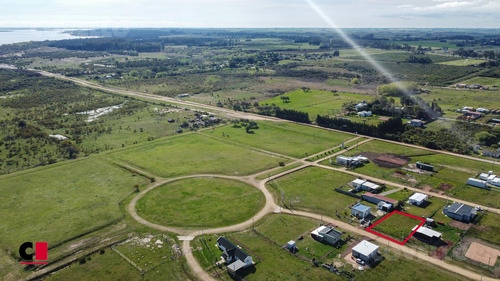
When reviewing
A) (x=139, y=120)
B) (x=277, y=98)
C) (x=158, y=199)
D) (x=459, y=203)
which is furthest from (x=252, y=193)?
(x=277, y=98)

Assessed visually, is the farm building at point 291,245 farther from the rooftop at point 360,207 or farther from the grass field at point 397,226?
the rooftop at point 360,207

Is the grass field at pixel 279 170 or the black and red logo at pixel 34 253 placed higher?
the grass field at pixel 279 170

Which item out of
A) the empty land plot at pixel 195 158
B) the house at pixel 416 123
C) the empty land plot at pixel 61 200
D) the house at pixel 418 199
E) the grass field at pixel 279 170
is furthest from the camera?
the house at pixel 416 123

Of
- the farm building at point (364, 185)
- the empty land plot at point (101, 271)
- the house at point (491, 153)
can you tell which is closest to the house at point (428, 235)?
the farm building at point (364, 185)

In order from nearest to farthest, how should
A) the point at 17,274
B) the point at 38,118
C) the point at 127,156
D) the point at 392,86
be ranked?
the point at 17,274 < the point at 127,156 < the point at 38,118 < the point at 392,86

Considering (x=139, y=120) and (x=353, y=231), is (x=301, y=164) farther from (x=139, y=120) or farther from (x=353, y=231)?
(x=139, y=120)

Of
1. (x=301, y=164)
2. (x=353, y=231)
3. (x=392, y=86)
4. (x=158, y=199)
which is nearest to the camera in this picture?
(x=353, y=231)

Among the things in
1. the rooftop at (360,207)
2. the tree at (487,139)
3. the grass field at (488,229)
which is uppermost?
the tree at (487,139)

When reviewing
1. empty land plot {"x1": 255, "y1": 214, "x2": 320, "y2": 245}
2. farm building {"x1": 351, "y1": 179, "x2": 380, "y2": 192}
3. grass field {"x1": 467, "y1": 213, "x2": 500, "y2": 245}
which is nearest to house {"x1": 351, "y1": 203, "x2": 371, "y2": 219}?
empty land plot {"x1": 255, "y1": 214, "x2": 320, "y2": 245}
